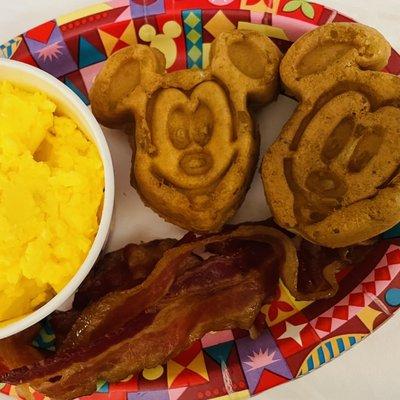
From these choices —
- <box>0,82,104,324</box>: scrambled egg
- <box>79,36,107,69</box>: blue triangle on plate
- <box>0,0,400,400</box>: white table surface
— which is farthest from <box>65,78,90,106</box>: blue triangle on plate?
<box>0,0,400,400</box>: white table surface

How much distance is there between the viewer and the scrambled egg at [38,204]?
84 cm

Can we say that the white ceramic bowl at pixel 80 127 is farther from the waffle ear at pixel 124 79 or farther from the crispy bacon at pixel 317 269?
the crispy bacon at pixel 317 269

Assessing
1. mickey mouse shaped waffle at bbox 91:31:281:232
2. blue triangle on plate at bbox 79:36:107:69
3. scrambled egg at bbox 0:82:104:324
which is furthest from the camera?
blue triangle on plate at bbox 79:36:107:69

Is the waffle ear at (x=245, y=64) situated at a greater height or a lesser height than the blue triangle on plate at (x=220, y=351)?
greater

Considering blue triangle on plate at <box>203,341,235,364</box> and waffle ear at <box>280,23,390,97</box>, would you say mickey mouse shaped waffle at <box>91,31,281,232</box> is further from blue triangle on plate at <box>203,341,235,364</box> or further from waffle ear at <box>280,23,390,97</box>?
blue triangle on plate at <box>203,341,235,364</box>

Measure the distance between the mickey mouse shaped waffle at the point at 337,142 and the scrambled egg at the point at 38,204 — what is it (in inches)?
11.2

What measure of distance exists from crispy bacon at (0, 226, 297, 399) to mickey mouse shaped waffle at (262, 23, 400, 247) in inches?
4.0

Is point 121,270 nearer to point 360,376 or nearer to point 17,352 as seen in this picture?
point 17,352

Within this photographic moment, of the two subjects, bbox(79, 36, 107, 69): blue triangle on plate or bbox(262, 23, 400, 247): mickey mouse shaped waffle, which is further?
bbox(79, 36, 107, 69): blue triangle on plate

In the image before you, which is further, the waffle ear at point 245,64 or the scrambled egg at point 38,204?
the waffle ear at point 245,64

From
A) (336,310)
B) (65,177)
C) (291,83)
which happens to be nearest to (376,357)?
(336,310)

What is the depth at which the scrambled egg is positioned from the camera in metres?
0.84

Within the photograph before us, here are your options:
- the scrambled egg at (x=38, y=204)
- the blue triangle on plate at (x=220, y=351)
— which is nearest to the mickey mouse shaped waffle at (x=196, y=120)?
the scrambled egg at (x=38, y=204)

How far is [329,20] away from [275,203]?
0.32 metres
